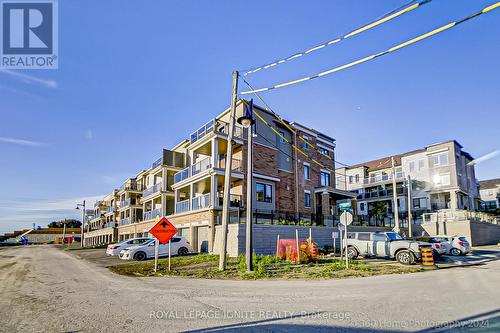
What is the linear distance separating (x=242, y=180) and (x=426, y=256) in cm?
1401

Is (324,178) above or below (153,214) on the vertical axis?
above

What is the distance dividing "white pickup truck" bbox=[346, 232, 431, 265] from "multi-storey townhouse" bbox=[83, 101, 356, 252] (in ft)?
27.9

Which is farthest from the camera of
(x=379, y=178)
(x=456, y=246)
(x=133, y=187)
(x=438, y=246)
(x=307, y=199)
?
(x=133, y=187)

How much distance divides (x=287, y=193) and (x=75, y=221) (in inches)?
4429

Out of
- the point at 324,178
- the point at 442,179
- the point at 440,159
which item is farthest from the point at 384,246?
the point at 440,159

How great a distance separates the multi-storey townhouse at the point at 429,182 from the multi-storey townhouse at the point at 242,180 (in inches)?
307

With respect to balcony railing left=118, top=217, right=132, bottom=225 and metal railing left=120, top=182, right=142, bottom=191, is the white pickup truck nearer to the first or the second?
balcony railing left=118, top=217, right=132, bottom=225

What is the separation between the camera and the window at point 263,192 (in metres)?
27.0

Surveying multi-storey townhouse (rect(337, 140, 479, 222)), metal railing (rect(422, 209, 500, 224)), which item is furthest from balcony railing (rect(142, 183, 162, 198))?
metal railing (rect(422, 209, 500, 224))

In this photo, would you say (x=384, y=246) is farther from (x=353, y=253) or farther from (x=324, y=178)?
(x=324, y=178)

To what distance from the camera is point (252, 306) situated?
7223 mm

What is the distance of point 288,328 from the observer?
552 centimetres

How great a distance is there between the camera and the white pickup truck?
54.7 feet

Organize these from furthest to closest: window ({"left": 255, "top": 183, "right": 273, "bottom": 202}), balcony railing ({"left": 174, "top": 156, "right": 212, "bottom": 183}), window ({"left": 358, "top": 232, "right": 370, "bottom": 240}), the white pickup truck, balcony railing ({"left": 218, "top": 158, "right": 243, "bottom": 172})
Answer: window ({"left": 255, "top": 183, "right": 273, "bottom": 202}) → balcony railing ({"left": 174, "top": 156, "right": 212, "bottom": 183}) → balcony railing ({"left": 218, "top": 158, "right": 243, "bottom": 172}) → window ({"left": 358, "top": 232, "right": 370, "bottom": 240}) → the white pickup truck
